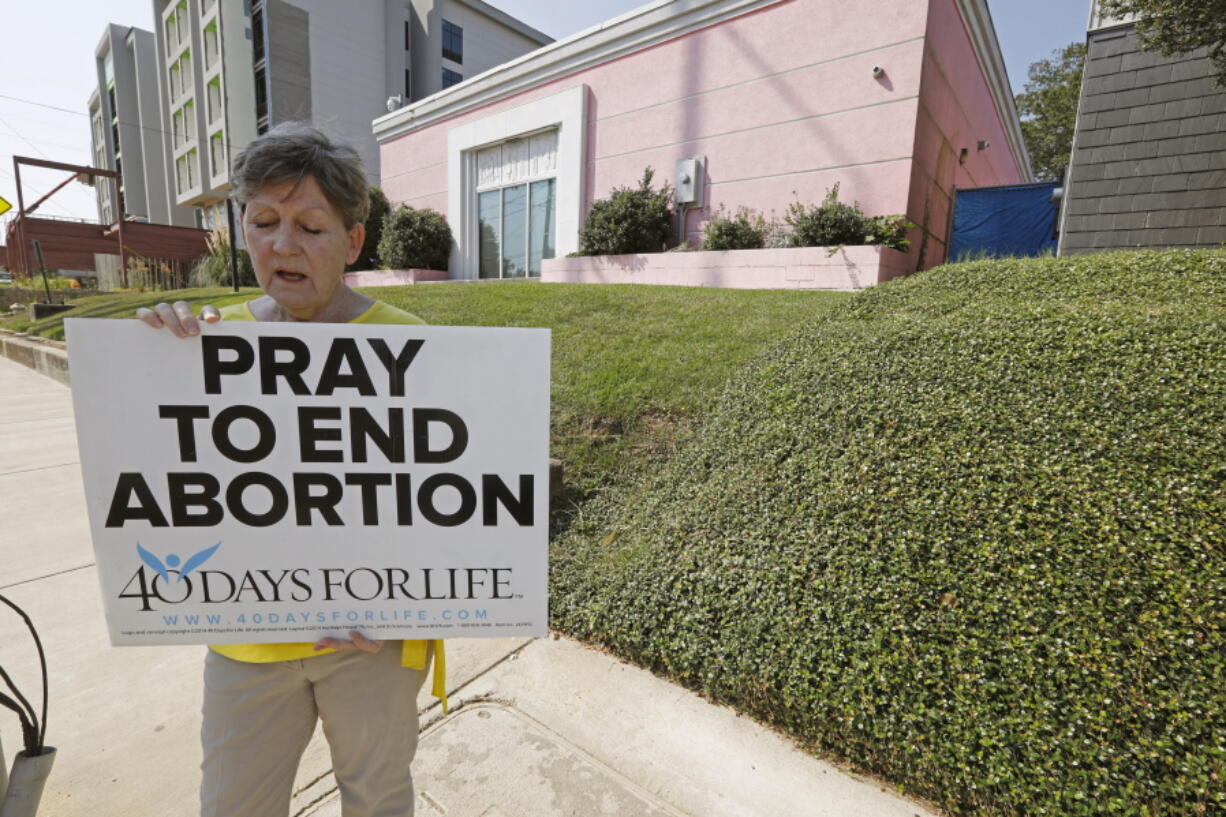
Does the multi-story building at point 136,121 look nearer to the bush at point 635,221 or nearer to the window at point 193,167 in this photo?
the window at point 193,167

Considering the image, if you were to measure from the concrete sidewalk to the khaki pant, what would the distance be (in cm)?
54

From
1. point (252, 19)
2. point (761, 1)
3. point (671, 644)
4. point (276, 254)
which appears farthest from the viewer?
point (252, 19)

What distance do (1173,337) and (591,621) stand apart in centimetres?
338

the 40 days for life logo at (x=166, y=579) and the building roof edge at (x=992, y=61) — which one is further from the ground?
the building roof edge at (x=992, y=61)

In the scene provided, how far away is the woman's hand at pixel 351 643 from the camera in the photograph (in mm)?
1246

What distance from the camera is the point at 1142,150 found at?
298 inches

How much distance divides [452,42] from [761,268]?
23969 mm

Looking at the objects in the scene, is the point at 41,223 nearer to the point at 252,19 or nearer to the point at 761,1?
the point at 252,19

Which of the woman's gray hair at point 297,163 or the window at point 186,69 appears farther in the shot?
the window at point 186,69

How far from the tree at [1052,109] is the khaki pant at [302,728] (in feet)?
95.8

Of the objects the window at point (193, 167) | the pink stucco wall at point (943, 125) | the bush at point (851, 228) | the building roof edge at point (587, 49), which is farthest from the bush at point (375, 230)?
the window at point (193, 167)

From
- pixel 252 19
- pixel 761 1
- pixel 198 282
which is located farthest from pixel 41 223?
pixel 761 1

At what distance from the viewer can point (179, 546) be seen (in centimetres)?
126

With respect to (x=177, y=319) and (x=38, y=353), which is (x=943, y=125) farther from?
(x=38, y=353)
